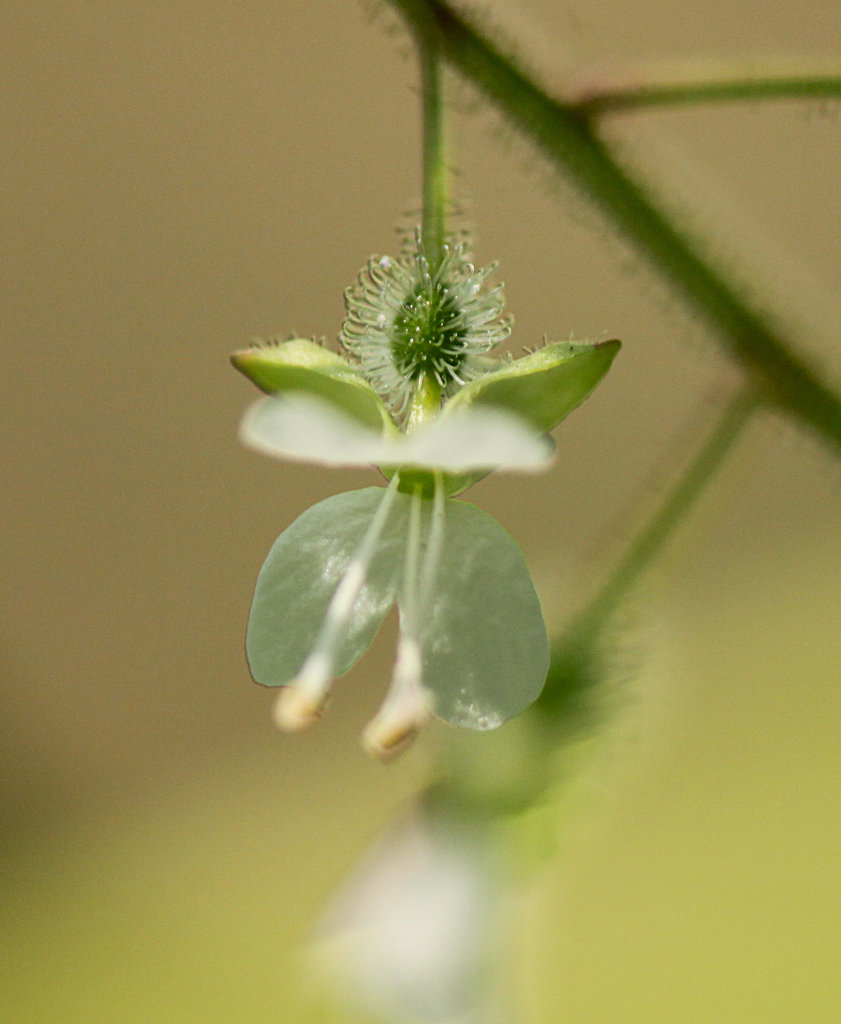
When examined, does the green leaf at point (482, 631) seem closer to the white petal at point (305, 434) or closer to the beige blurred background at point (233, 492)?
the white petal at point (305, 434)

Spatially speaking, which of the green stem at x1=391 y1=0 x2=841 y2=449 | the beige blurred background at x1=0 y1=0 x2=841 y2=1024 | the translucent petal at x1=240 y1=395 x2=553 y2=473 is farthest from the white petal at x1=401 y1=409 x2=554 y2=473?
the beige blurred background at x1=0 y1=0 x2=841 y2=1024

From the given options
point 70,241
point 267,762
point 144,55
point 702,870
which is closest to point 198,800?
point 267,762

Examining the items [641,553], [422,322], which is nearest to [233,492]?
[641,553]

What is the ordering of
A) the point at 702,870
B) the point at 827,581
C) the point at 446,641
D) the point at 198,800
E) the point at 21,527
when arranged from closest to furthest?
the point at 446,641
the point at 702,870
the point at 827,581
the point at 198,800
the point at 21,527

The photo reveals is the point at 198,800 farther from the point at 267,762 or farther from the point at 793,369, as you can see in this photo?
the point at 793,369

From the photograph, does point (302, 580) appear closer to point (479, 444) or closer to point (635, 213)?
point (479, 444)
